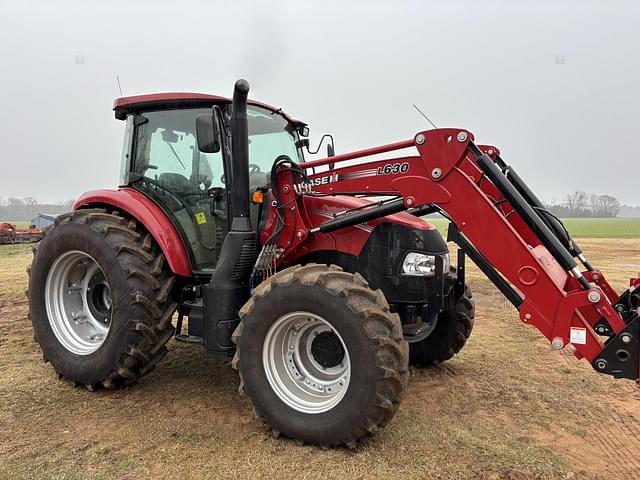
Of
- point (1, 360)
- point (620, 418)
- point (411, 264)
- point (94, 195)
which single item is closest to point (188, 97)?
point (94, 195)

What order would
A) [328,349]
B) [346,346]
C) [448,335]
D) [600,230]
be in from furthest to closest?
[600,230]
[448,335]
[328,349]
[346,346]

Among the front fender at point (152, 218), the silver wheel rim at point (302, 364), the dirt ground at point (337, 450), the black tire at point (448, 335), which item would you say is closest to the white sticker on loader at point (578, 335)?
the dirt ground at point (337, 450)

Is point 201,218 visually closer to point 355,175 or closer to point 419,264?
point 355,175

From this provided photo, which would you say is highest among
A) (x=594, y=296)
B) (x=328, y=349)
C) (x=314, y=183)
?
(x=314, y=183)

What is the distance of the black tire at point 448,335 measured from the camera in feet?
15.4

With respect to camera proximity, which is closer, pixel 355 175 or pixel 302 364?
pixel 302 364

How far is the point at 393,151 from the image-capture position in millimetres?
3645

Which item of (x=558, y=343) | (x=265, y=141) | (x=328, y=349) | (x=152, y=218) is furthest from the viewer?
(x=265, y=141)

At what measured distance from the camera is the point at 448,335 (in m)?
4.77

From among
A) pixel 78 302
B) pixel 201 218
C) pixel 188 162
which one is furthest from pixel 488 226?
pixel 78 302

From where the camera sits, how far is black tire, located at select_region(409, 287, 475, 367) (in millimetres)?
4707

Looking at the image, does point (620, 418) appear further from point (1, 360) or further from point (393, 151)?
point (1, 360)

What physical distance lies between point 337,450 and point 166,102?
10.7 feet

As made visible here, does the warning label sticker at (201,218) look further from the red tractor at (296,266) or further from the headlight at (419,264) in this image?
the headlight at (419,264)
